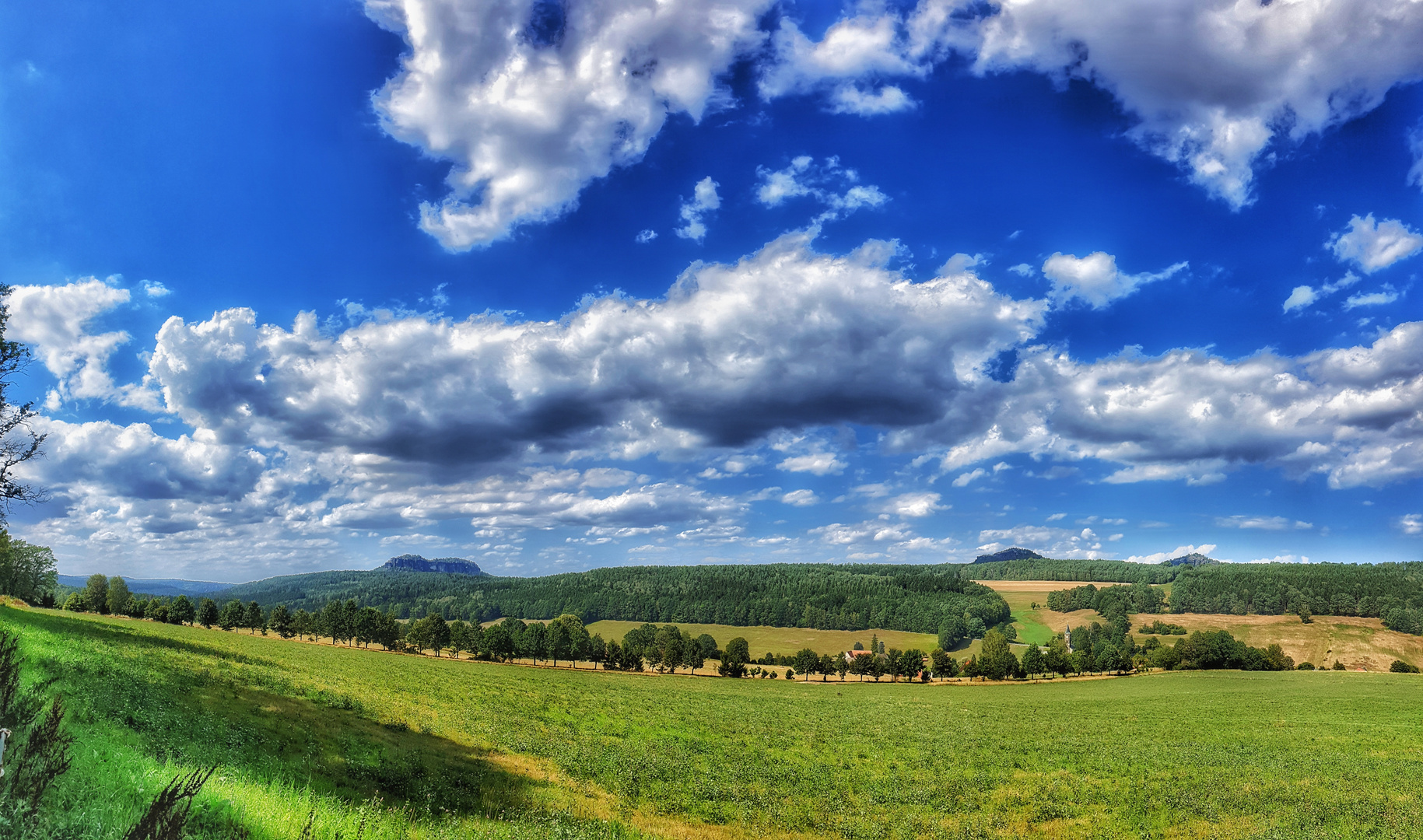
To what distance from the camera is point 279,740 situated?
69.4 feet

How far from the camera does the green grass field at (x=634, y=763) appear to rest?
16359 millimetres

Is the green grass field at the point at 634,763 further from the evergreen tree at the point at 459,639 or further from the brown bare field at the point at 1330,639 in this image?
the brown bare field at the point at 1330,639

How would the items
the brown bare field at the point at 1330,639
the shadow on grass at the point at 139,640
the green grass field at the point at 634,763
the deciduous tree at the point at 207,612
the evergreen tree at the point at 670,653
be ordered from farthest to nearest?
the brown bare field at the point at 1330,639, the deciduous tree at the point at 207,612, the evergreen tree at the point at 670,653, the shadow on grass at the point at 139,640, the green grass field at the point at 634,763

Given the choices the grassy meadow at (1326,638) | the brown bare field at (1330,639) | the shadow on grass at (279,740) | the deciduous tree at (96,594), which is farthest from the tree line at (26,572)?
the brown bare field at (1330,639)

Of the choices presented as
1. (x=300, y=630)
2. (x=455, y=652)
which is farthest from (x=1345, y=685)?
(x=300, y=630)

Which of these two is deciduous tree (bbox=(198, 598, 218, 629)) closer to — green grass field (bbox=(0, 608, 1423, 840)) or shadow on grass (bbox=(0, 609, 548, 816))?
green grass field (bbox=(0, 608, 1423, 840))

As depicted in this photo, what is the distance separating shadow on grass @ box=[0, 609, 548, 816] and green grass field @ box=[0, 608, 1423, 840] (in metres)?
0.13

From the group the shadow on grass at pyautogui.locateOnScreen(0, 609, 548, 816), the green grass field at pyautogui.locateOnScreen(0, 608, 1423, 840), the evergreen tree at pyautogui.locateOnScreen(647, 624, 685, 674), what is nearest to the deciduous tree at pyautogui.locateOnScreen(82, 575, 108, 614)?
the evergreen tree at pyautogui.locateOnScreen(647, 624, 685, 674)

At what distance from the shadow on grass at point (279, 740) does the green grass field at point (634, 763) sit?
13 centimetres

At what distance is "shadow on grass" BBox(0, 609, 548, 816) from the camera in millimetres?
17359

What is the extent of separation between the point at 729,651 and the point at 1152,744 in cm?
9319

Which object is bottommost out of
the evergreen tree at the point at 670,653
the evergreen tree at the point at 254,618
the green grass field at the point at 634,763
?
the evergreen tree at the point at 670,653

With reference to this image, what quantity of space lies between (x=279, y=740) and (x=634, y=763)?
51.5ft

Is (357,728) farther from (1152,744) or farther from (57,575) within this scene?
(57,575)
